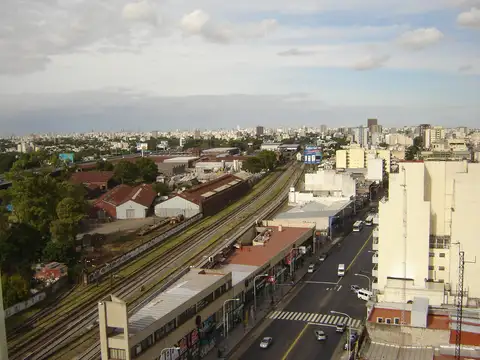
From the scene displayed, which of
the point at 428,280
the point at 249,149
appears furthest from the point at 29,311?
the point at 249,149

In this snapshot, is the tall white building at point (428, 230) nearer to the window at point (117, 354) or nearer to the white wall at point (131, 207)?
the window at point (117, 354)

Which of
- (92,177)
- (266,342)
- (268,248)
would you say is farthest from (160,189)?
(266,342)

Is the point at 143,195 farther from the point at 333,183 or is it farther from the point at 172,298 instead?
the point at 172,298

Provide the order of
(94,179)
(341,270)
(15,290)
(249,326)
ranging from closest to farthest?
(249,326) → (15,290) → (341,270) → (94,179)

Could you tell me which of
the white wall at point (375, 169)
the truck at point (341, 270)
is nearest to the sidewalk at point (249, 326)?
the truck at point (341, 270)

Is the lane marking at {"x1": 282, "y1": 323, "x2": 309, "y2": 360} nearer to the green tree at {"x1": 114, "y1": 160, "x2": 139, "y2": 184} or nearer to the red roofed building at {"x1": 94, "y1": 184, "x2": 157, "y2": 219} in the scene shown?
the red roofed building at {"x1": 94, "y1": 184, "x2": 157, "y2": 219}

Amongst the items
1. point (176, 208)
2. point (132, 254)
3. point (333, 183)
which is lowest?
point (132, 254)

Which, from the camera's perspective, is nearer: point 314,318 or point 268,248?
point 314,318
